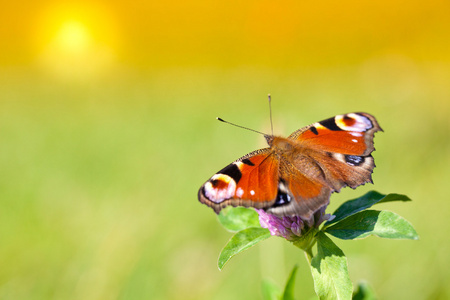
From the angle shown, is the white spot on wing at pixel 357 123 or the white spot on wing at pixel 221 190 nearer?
the white spot on wing at pixel 221 190

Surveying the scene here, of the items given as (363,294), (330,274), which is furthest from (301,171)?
(363,294)

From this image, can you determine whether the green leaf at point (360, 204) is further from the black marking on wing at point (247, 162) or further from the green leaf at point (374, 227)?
the black marking on wing at point (247, 162)

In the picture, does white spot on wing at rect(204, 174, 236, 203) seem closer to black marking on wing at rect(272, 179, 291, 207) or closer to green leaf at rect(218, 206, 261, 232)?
black marking on wing at rect(272, 179, 291, 207)

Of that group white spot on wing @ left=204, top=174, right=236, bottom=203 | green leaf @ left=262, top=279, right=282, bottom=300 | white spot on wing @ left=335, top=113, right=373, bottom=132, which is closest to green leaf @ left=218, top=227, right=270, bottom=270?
white spot on wing @ left=204, top=174, right=236, bottom=203

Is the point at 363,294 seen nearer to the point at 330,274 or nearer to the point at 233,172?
the point at 330,274

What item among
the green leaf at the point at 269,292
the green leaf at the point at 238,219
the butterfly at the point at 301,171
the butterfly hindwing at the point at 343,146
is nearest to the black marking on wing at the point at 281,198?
the butterfly at the point at 301,171
